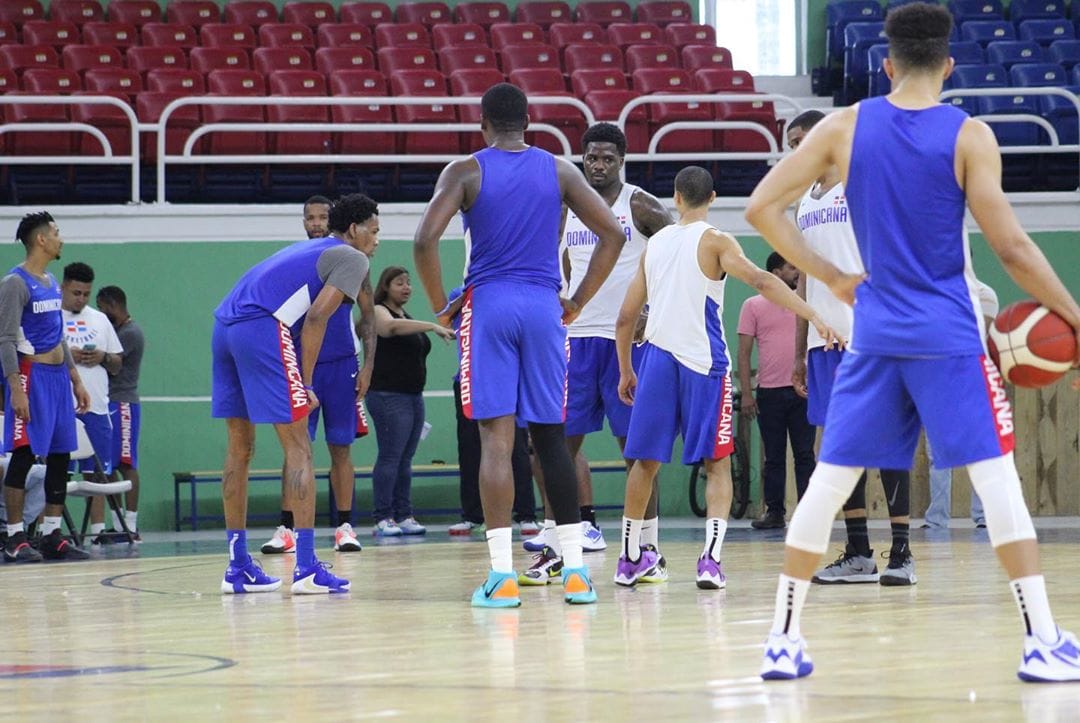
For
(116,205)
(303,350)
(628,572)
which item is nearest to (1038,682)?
(628,572)

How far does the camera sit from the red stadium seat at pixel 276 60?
15.5 meters

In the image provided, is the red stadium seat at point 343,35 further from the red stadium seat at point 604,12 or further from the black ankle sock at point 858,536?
the black ankle sock at point 858,536

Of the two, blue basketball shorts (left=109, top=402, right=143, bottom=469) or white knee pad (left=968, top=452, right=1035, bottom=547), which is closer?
white knee pad (left=968, top=452, right=1035, bottom=547)

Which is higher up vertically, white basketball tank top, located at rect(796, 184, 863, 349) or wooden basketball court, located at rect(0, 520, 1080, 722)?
white basketball tank top, located at rect(796, 184, 863, 349)

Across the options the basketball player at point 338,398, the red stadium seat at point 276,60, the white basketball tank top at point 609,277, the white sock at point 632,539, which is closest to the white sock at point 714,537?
the white sock at point 632,539

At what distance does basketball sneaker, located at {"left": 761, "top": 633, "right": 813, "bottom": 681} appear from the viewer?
4055 millimetres

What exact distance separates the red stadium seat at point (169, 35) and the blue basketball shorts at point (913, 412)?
13.0 metres

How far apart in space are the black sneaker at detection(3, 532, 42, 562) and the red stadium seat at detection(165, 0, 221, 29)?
325 inches

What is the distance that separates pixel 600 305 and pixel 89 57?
8.83 metres

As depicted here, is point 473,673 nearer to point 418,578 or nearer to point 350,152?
point 418,578

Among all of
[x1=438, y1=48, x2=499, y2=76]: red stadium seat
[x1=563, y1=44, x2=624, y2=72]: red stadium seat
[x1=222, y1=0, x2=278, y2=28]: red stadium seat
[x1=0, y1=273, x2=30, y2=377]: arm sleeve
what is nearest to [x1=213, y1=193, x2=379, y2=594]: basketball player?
[x1=0, y1=273, x2=30, y2=377]: arm sleeve

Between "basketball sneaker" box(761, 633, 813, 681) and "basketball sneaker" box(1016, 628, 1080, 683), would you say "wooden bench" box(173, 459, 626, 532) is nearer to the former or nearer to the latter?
Result: "basketball sneaker" box(761, 633, 813, 681)

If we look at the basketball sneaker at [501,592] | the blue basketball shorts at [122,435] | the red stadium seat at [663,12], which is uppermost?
the red stadium seat at [663,12]

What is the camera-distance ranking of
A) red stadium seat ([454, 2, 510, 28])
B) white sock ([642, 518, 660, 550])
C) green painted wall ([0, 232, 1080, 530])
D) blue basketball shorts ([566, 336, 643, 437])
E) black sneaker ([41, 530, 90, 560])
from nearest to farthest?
1. white sock ([642, 518, 660, 550])
2. blue basketball shorts ([566, 336, 643, 437])
3. black sneaker ([41, 530, 90, 560])
4. green painted wall ([0, 232, 1080, 530])
5. red stadium seat ([454, 2, 510, 28])
